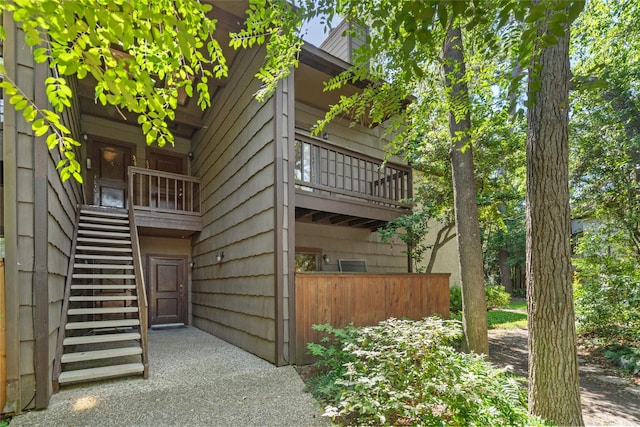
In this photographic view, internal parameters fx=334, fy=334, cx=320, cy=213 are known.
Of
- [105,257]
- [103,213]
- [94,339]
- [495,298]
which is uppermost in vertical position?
[103,213]

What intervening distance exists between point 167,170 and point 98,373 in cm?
605

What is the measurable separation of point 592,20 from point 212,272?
29.5ft

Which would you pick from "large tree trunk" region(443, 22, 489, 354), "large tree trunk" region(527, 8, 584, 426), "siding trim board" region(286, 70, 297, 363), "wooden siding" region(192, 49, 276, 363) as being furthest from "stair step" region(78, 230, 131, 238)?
"large tree trunk" region(527, 8, 584, 426)

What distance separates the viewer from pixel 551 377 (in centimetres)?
276

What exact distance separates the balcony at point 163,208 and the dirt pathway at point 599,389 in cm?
658

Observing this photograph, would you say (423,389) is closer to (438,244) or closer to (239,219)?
(239,219)

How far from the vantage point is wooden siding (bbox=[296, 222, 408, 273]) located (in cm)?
720

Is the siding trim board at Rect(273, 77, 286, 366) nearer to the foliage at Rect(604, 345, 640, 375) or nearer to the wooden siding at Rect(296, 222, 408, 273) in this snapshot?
the wooden siding at Rect(296, 222, 408, 273)

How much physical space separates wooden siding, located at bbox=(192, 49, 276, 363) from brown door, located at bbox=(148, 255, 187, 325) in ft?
1.36

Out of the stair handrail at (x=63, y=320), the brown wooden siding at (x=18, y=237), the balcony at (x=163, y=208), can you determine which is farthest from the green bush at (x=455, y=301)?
the brown wooden siding at (x=18, y=237)

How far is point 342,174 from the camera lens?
639cm

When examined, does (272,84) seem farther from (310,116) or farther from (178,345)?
(178,345)

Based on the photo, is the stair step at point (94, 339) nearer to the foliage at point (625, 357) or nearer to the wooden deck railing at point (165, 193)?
the wooden deck railing at point (165, 193)

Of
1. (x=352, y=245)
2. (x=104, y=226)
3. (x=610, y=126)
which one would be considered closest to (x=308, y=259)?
(x=352, y=245)
